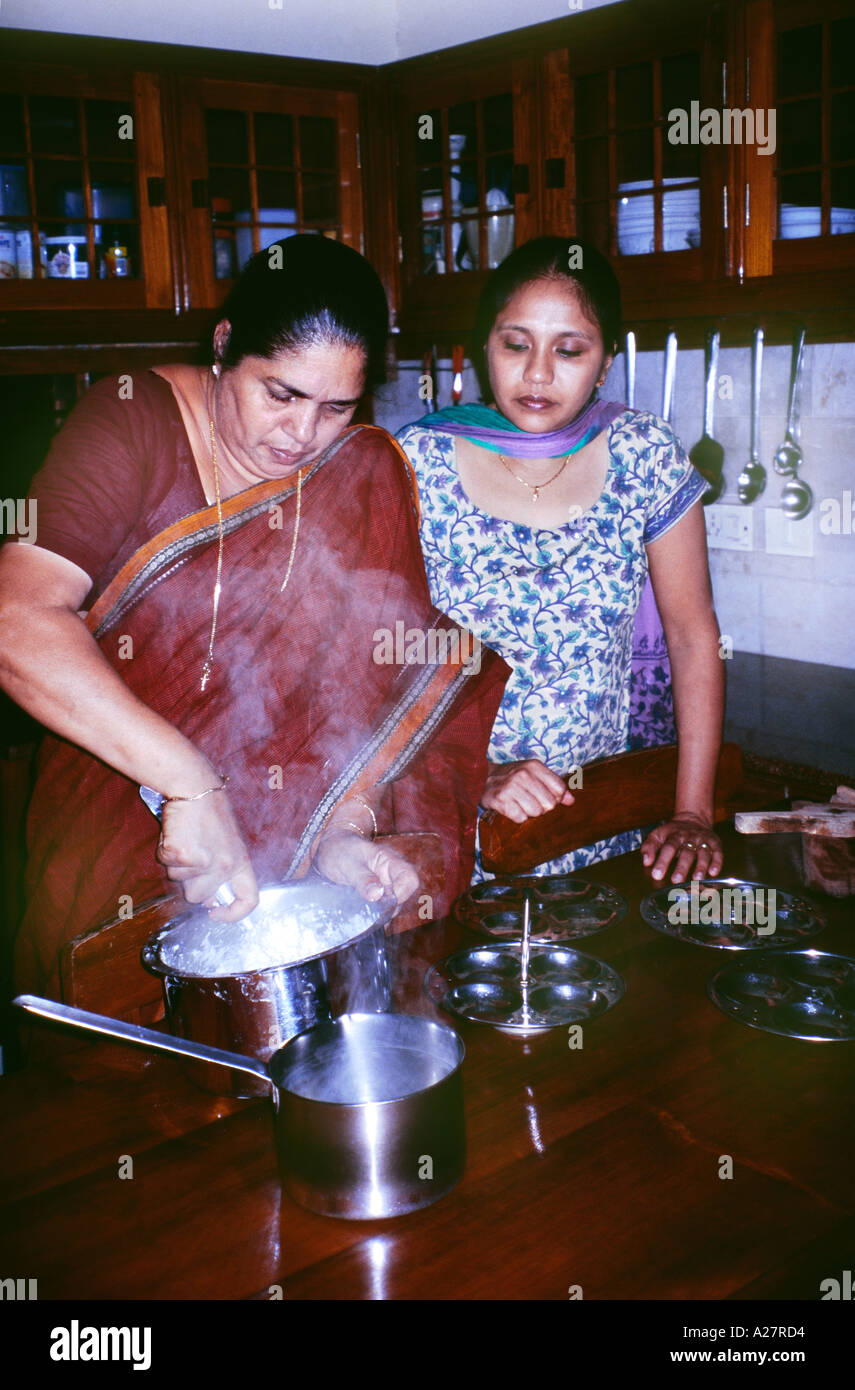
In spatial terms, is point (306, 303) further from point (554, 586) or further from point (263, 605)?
point (554, 586)

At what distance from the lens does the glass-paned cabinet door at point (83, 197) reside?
254 cm

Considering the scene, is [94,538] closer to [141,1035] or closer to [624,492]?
[141,1035]

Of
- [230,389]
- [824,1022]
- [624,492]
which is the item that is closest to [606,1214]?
[824,1022]

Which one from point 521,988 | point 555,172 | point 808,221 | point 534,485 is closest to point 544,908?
point 521,988

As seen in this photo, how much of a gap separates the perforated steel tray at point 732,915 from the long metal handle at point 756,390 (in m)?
1.47

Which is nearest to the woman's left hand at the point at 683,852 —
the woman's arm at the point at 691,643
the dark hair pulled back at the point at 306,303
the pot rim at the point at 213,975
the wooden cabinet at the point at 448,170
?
the woman's arm at the point at 691,643

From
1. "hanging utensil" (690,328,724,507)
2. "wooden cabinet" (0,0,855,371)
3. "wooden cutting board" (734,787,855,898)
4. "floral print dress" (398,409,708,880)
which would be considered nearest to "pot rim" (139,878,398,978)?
"wooden cutting board" (734,787,855,898)

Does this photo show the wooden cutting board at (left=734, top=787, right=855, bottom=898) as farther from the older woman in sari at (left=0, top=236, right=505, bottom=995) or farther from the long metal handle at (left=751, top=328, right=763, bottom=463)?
the long metal handle at (left=751, top=328, right=763, bottom=463)

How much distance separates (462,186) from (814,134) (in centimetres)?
98

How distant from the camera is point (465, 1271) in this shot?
774 mm

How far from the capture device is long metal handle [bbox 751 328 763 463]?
2.42 metres

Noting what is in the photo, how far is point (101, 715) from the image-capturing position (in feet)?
3.63

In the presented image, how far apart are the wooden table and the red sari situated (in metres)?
0.39
